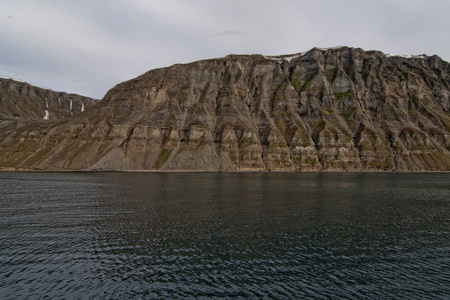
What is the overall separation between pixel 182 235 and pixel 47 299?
60.7 ft

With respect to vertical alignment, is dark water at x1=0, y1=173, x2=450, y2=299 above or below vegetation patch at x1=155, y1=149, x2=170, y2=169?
below

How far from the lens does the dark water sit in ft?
78.7

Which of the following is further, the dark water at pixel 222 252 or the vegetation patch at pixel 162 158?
the vegetation patch at pixel 162 158

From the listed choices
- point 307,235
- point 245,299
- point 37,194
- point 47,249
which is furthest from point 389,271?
point 37,194

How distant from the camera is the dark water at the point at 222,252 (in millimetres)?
23984

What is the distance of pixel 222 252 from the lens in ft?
106

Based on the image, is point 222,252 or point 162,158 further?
point 162,158

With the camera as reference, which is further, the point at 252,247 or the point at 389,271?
the point at 252,247

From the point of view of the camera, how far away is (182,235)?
38719mm

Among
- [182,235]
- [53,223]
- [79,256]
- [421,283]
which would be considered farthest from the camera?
[53,223]

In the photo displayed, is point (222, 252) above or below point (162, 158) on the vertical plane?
below

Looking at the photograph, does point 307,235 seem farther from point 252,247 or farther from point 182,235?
point 182,235

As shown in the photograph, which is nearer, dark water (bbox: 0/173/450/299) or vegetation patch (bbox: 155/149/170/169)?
dark water (bbox: 0/173/450/299)

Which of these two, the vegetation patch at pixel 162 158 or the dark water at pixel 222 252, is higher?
the vegetation patch at pixel 162 158
